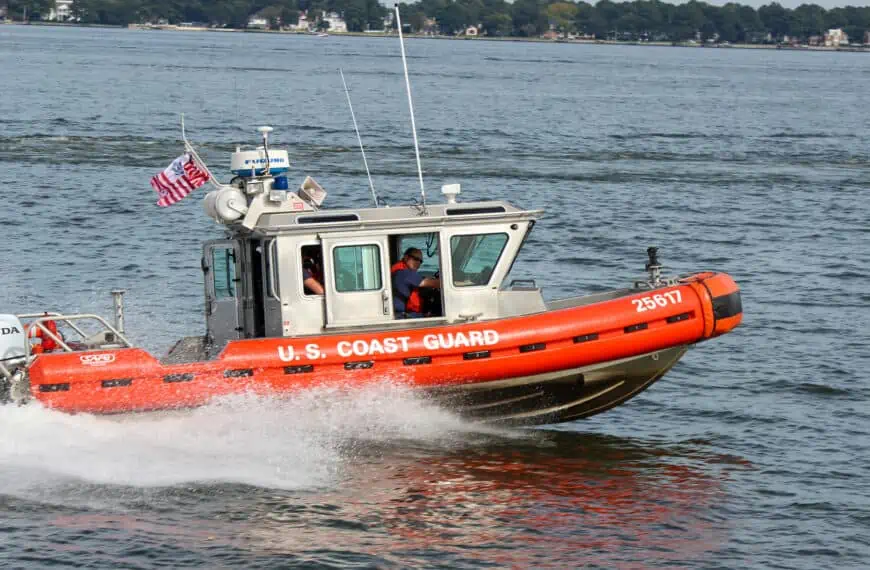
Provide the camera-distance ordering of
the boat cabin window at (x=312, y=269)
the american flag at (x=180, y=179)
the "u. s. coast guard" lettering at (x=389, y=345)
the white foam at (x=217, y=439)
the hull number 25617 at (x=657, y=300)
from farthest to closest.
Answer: the hull number 25617 at (x=657, y=300) → the american flag at (x=180, y=179) → the boat cabin window at (x=312, y=269) → the "u. s. coast guard" lettering at (x=389, y=345) → the white foam at (x=217, y=439)

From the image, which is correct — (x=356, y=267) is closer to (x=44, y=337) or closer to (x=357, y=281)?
(x=357, y=281)

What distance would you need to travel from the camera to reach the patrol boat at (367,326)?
45.1ft

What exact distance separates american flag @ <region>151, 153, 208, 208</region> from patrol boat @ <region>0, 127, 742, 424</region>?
0.25 metres

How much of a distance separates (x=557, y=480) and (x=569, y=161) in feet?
94.5

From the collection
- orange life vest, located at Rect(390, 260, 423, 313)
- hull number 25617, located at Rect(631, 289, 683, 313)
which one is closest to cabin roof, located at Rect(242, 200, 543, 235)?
orange life vest, located at Rect(390, 260, 423, 313)

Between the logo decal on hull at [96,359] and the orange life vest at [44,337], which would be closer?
the logo decal on hull at [96,359]

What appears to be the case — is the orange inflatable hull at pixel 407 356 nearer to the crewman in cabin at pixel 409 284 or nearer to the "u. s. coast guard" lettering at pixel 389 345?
the "u. s. coast guard" lettering at pixel 389 345

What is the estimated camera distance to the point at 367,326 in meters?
14.2

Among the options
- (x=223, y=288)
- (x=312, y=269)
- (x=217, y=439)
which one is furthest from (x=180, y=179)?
(x=217, y=439)

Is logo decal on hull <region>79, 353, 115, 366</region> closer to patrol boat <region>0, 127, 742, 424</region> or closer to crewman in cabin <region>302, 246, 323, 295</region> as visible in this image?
patrol boat <region>0, 127, 742, 424</region>

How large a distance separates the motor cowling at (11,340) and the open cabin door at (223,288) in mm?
1960

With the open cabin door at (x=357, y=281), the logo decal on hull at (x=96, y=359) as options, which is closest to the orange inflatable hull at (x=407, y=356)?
the logo decal on hull at (x=96, y=359)

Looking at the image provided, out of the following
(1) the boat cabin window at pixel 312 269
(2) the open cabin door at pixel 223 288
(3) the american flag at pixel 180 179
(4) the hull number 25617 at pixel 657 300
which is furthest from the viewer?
(2) the open cabin door at pixel 223 288

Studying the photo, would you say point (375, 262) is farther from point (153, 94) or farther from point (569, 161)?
point (153, 94)
